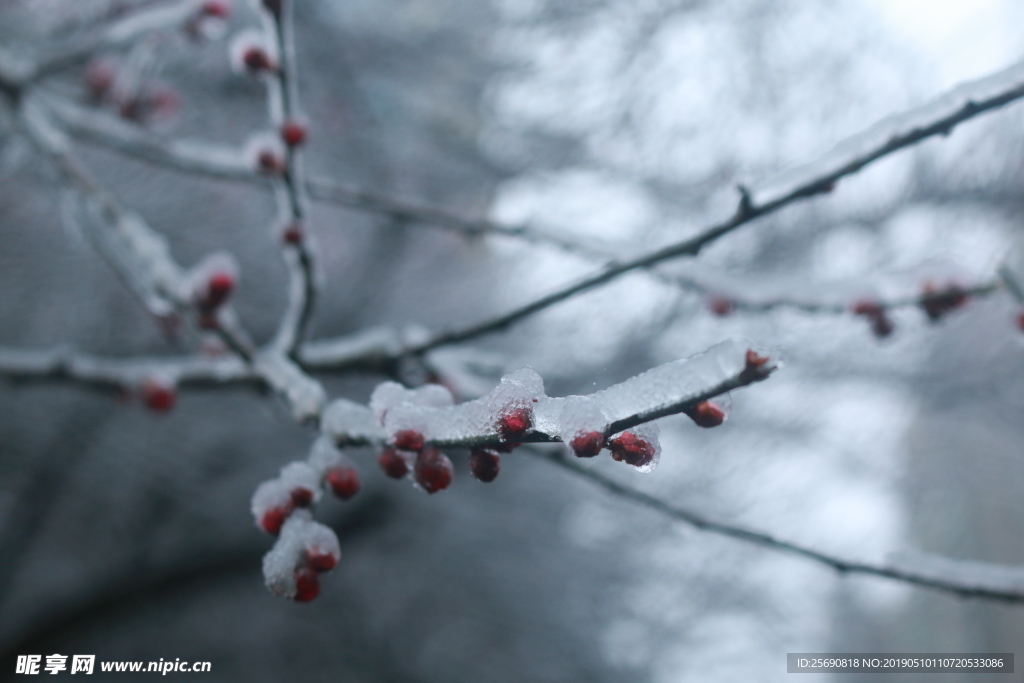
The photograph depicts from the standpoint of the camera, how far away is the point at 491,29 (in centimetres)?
364

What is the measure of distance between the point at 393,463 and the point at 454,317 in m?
3.30

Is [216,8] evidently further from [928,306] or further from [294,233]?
[928,306]

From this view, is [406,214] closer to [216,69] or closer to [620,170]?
[620,170]

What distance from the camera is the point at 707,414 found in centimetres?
49


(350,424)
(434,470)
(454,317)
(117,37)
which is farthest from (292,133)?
(454,317)

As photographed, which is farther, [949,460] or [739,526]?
[949,460]

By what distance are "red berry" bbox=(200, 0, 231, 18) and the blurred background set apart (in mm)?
1536

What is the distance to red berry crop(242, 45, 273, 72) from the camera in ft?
3.46

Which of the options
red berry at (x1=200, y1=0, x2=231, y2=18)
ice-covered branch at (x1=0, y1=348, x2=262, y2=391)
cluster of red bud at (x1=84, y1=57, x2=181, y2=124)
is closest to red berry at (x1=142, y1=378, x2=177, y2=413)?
ice-covered branch at (x1=0, y1=348, x2=262, y2=391)

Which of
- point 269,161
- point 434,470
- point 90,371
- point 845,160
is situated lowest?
point 434,470

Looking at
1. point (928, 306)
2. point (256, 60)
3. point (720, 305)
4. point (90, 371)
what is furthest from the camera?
point (90, 371)

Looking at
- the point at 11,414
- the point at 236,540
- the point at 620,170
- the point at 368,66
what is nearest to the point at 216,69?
the point at 368,66

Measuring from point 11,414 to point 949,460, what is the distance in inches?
255

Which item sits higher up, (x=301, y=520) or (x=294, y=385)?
(x=294, y=385)
